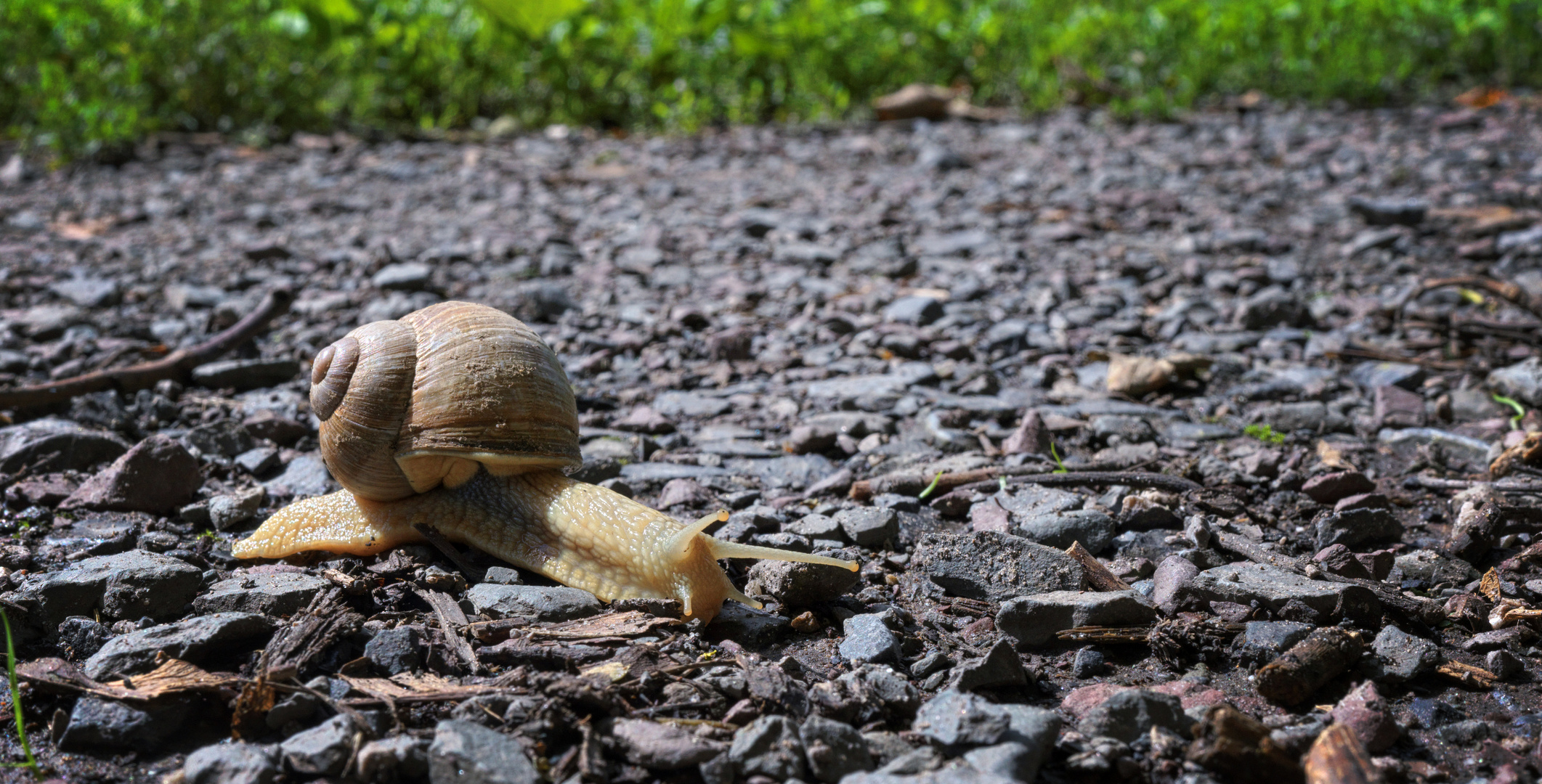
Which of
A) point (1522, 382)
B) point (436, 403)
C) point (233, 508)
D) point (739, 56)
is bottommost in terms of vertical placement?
point (233, 508)

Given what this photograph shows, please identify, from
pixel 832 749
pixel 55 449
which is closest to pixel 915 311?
pixel 832 749

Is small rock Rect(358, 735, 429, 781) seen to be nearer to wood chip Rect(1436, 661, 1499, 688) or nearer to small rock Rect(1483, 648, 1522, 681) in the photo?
wood chip Rect(1436, 661, 1499, 688)

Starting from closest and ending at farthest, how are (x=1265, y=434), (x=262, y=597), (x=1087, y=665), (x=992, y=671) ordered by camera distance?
(x=992, y=671) → (x=1087, y=665) → (x=262, y=597) → (x=1265, y=434)

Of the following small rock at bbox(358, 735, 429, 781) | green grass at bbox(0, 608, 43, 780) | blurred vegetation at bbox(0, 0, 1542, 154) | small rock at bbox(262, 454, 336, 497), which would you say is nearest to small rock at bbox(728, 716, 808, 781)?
small rock at bbox(358, 735, 429, 781)

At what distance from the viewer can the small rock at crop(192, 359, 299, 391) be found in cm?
419

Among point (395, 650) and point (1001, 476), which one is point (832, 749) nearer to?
point (395, 650)

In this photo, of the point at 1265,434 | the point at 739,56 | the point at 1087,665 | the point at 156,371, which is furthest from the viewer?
the point at 739,56

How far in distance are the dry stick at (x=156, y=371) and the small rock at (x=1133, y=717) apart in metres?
3.54

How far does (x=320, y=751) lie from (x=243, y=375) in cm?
266

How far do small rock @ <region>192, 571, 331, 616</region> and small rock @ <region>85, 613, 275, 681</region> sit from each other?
0.09 m

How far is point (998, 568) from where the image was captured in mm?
2736

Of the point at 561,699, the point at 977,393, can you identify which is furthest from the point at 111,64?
the point at 561,699

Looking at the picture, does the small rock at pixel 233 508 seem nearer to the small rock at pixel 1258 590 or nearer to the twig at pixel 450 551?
the twig at pixel 450 551

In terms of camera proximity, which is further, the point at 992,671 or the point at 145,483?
the point at 145,483
